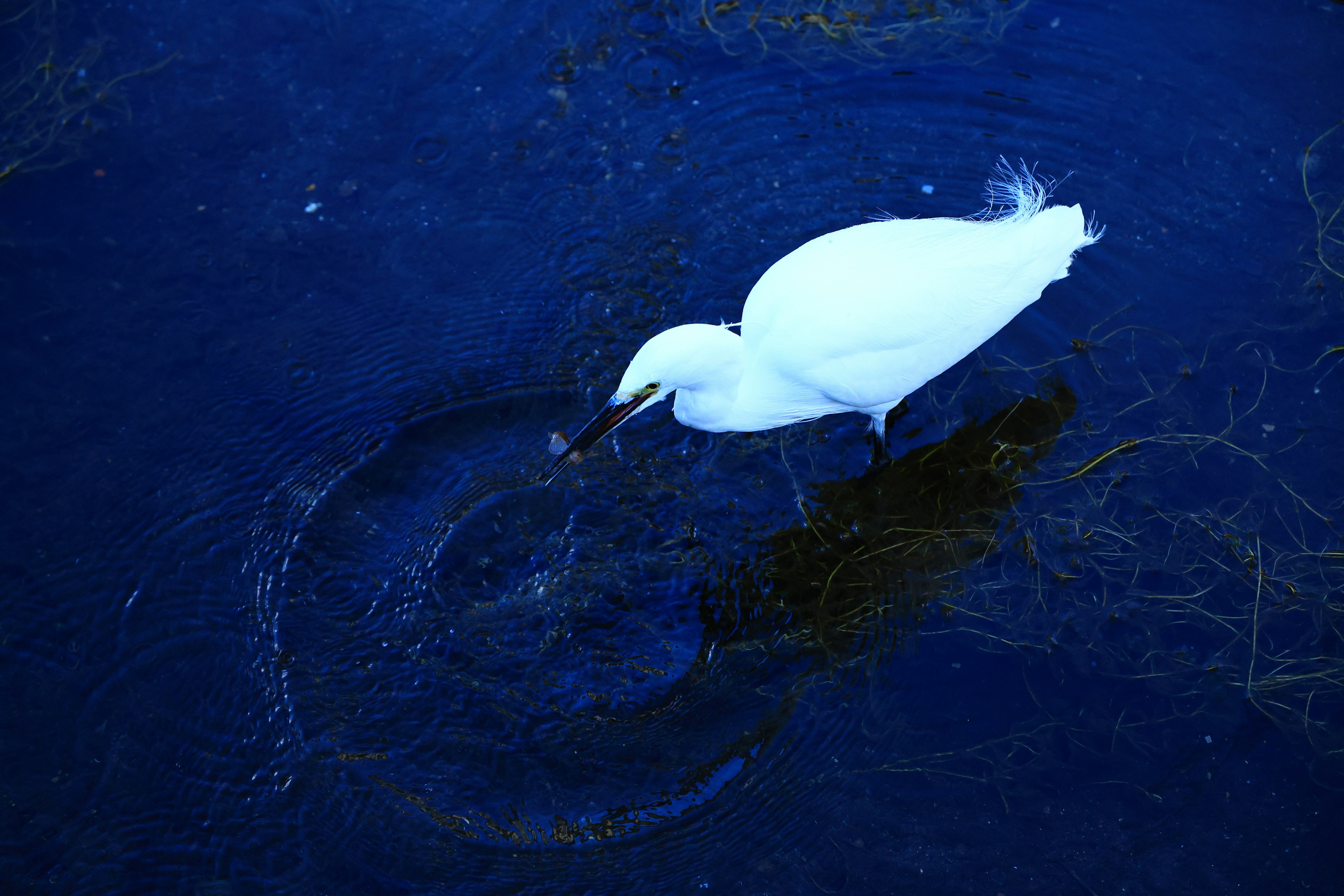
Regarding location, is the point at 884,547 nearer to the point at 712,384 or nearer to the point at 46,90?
the point at 712,384

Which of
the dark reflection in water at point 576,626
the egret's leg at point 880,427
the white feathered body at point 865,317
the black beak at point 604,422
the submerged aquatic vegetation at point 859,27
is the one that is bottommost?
the dark reflection in water at point 576,626

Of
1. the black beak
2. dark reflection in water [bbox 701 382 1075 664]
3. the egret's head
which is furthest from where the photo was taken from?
dark reflection in water [bbox 701 382 1075 664]

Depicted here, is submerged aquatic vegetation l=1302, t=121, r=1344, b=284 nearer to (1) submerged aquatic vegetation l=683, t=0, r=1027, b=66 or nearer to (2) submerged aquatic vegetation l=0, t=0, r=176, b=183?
(1) submerged aquatic vegetation l=683, t=0, r=1027, b=66

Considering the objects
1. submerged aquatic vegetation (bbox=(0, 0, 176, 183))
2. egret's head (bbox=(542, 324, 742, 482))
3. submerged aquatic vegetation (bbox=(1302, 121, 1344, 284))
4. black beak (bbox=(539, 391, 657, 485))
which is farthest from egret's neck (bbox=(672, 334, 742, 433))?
submerged aquatic vegetation (bbox=(0, 0, 176, 183))

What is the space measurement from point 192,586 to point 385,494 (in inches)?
27.4

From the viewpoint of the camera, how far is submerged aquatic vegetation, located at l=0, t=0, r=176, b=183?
379 centimetres

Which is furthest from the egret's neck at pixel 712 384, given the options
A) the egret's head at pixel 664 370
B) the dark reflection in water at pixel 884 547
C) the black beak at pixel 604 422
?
the dark reflection in water at pixel 884 547

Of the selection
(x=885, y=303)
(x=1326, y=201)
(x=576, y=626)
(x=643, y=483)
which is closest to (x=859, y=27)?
(x=885, y=303)

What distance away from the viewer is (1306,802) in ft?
8.77

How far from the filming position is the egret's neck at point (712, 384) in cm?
264

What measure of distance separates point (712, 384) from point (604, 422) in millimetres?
360

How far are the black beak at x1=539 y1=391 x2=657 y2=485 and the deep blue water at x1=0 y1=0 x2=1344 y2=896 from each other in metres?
0.49

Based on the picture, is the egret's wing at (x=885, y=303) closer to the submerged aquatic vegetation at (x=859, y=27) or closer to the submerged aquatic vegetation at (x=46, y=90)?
the submerged aquatic vegetation at (x=859, y=27)

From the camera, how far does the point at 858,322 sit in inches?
110
